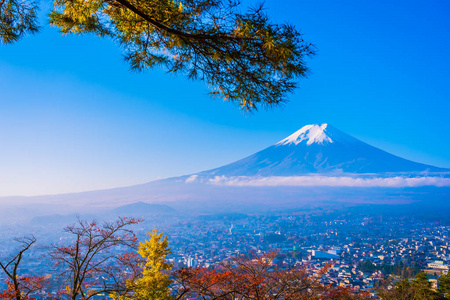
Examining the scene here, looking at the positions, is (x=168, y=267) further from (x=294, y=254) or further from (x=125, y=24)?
(x=294, y=254)

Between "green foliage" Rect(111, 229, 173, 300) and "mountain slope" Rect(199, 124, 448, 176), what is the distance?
7483 centimetres

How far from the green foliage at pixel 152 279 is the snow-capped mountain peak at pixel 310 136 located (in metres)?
96.4

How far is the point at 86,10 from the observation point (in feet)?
7.24

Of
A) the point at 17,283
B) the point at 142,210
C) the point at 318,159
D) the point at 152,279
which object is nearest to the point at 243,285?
the point at 152,279

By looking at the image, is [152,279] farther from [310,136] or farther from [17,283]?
[310,136]

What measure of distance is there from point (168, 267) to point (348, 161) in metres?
98.7

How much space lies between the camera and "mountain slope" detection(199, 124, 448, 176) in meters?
85.2

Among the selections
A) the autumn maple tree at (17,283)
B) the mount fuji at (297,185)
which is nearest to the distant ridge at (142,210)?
the mount fuji at (297,185)

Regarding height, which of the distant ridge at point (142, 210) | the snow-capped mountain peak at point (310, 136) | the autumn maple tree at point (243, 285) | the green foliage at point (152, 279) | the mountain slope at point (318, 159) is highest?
the snow-capped mountain peak at point (310, 136)

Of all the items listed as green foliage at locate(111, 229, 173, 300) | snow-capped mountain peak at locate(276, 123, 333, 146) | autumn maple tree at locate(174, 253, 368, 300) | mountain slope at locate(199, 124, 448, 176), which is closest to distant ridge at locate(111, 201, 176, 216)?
mountain slope at locate(199, 124, 448, 176)

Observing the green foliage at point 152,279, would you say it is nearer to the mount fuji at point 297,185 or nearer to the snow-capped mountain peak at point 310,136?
the mount fuji at point 297,185

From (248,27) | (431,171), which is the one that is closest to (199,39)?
(248,27)

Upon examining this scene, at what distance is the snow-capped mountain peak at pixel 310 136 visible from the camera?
103175 millimetres

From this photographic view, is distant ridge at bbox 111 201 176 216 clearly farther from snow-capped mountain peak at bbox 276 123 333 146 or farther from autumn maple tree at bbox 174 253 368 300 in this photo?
autumn maple tree at bbox 174 253 368 300
